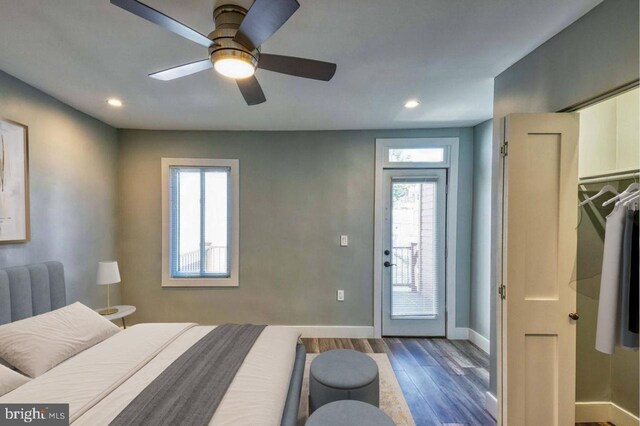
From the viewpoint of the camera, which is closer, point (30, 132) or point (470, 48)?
point (470, 48)

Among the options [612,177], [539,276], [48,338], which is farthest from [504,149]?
[48,338]

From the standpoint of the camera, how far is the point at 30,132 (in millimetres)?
2225

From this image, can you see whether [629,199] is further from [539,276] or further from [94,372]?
[94,372]

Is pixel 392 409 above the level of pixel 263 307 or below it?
below

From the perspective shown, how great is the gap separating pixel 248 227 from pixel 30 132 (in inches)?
81.9

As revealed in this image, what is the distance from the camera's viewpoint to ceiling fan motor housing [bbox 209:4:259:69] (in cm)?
123

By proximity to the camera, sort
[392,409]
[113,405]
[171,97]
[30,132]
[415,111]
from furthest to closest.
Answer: [415,111]
[171,97]
[30,132]
[392,409]
[113,405]

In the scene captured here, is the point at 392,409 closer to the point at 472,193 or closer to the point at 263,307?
the point at 263,307

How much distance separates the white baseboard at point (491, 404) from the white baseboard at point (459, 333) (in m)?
1.19

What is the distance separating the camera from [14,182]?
209cm

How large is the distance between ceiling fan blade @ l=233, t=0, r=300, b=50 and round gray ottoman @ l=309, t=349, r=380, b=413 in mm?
A: 1908

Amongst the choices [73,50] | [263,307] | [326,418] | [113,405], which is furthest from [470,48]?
[263,307]

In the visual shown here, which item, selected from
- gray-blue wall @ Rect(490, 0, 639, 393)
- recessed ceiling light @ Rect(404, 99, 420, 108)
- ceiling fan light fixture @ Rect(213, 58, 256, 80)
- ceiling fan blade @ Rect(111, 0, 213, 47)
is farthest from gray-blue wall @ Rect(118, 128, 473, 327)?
ceiling fan blade @ Rect(111, 0, 213, 47)

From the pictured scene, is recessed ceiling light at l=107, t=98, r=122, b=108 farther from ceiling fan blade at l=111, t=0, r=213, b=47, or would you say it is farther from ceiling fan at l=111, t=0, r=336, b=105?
ceiling fan blade at l=111, t=0, r=213, b=47
